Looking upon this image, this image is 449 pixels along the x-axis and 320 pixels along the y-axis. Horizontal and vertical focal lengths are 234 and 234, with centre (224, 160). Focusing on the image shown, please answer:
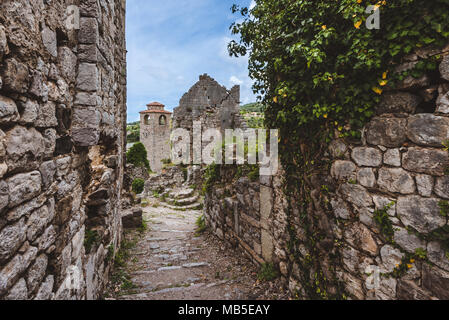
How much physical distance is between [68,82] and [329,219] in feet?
9.28

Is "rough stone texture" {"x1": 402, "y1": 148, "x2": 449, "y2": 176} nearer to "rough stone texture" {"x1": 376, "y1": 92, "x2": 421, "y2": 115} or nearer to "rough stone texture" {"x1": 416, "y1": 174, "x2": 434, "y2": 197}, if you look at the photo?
"rough stone texture" {"x1": 416, "y1": 174, "x2": 434, "y2": 197}

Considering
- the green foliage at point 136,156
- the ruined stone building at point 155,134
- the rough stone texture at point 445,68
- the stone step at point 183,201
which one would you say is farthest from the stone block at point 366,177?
the ruined stone building at point 155,134

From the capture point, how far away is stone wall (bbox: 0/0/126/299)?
1151mm

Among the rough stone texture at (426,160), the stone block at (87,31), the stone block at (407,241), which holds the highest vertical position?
the stone block at (87,31)

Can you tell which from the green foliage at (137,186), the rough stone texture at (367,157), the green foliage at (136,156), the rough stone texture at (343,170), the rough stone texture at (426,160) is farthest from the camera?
the green foliage at (136,156)

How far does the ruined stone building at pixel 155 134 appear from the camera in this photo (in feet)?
93.7

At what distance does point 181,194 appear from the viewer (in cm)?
1077

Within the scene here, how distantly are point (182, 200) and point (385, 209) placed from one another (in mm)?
9127

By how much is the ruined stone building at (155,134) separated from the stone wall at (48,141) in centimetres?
2618

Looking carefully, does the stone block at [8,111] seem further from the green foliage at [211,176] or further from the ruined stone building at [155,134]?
the ruined stone building at [155,134]

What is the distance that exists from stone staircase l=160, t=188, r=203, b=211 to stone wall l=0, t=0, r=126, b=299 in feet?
23.5

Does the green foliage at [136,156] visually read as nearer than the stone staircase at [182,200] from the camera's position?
No

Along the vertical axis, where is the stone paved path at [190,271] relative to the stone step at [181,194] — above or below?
below
